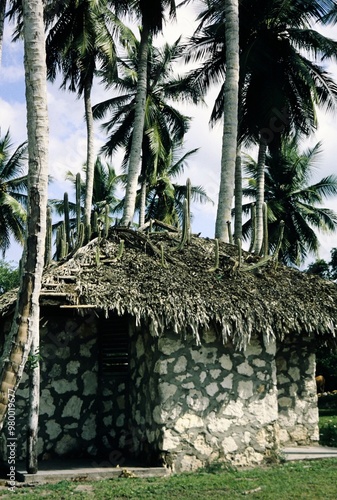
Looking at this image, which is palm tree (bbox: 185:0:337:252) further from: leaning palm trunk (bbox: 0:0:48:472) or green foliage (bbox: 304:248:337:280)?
leaning palm trunk (bbox: 0:0:48:472)

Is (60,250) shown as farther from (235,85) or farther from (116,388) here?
(235,85)

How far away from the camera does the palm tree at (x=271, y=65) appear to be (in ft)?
63.6

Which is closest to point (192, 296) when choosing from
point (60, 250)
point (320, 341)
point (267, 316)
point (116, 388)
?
point (267, 316)

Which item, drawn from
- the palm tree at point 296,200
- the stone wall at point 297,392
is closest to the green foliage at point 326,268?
the palm tree at point 296,200

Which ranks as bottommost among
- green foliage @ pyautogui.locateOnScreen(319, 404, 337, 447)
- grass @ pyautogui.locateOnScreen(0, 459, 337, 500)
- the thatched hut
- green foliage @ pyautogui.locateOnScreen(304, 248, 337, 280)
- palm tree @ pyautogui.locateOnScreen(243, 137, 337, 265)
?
grass @ pyautogui.locateOnScreen(0, 459, 337, 500)

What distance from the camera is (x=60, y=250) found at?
11.5m

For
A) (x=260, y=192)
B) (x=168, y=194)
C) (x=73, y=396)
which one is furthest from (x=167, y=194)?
(x=73, y=396)

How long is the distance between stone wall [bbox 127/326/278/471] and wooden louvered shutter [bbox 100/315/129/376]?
69cm

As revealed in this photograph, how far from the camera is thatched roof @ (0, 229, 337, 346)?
938 cm

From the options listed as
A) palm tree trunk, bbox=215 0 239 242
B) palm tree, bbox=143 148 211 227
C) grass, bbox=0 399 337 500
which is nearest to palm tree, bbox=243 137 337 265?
palm tree, bbox=143 148 211 227

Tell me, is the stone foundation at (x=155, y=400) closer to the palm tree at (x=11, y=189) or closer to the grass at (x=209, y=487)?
the grass at (x=209, y=487)

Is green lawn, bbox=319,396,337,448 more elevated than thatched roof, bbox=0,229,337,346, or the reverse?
thatched roof, bbox=0,229,337,346

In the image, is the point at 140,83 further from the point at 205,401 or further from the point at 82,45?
the point at 205,401

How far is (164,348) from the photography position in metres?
9.55
